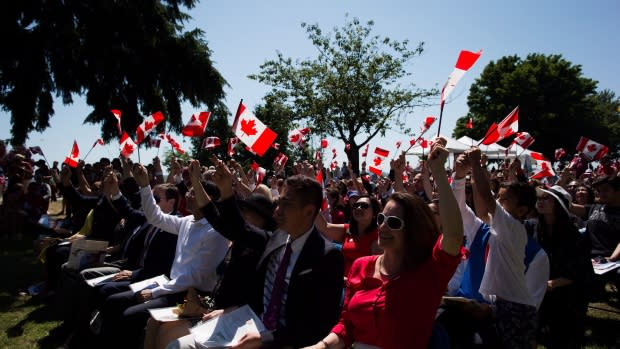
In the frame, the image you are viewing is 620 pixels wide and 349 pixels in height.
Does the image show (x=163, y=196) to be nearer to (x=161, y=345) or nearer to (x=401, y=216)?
(x=161, y=345)

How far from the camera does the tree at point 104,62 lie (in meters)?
12.8

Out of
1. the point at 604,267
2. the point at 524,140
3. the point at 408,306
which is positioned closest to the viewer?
the point at 408,306

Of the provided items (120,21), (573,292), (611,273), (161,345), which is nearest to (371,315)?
(161,345)

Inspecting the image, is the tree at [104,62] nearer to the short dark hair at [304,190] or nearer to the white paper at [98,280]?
the white paper at [98,280]

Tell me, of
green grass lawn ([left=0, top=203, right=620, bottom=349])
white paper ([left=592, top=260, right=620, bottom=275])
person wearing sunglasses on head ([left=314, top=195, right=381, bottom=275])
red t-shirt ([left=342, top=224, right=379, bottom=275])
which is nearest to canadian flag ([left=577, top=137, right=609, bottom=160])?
green grass lawn ([left=0, top=203, right=620, bottom=349])

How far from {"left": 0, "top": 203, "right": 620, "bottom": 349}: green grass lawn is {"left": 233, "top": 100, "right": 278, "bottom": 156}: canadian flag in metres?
3.04

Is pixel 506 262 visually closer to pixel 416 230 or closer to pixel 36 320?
pixel 416 230

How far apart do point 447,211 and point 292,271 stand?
1.15 m

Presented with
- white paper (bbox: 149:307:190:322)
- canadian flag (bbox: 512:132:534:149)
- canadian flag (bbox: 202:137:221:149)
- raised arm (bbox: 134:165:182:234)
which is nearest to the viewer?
white paper (bbox: 149:307:190:322)

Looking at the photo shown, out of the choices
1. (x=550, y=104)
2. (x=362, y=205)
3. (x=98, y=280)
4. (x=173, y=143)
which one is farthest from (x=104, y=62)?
(x=550, y=104)

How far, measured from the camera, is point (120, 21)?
45.1 feet

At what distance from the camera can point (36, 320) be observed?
558 cm

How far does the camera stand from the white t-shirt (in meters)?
2.90

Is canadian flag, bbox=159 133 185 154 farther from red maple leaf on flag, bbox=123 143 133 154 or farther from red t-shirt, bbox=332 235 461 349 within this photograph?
red t-shirt, bbox=332 235 461 349
